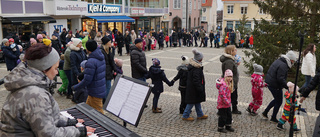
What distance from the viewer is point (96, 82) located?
18.4ft

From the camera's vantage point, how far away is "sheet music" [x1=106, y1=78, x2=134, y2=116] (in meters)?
3.52

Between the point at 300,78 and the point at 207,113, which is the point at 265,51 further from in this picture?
the point at 207,113

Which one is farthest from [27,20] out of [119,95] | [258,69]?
[119,95]

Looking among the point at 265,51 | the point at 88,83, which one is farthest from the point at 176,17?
the point at 88,83

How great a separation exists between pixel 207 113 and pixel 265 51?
593 centimetres

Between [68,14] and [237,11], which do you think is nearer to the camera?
[68,14]

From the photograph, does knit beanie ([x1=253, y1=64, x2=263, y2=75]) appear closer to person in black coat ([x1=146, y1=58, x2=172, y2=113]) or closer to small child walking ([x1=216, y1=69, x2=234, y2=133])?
small child walking ([x1=216, y1=69, x2=234, y2=133])

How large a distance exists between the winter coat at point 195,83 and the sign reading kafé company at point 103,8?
2038 cm

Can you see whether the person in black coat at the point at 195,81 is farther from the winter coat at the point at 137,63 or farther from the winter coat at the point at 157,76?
the winter coat at the point at 137,63

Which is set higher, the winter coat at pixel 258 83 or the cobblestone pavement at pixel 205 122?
the winter coat at pixel 258 83

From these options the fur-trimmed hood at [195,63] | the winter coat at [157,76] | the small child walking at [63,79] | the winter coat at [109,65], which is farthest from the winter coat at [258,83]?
the small child walking at [63,79]

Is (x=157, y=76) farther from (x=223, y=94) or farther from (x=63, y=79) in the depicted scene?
(x=63, y=79)

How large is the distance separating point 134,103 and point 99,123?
0.46 m

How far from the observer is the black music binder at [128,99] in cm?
327
